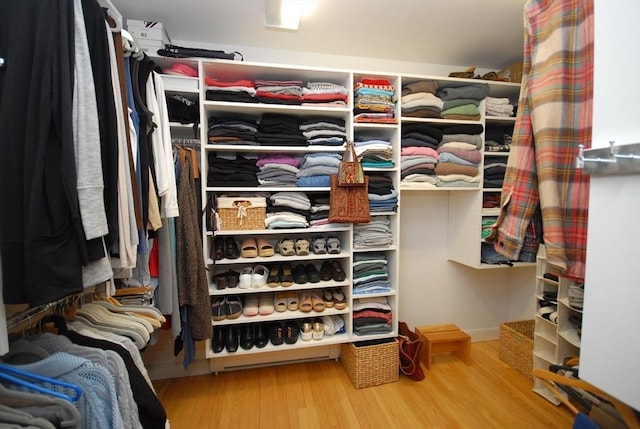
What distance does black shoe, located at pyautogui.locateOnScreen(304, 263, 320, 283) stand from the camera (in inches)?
76.2

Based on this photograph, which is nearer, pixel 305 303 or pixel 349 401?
pixel 349 401

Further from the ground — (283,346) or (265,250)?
(265,250)

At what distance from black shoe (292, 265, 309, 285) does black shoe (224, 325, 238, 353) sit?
55 centimetres

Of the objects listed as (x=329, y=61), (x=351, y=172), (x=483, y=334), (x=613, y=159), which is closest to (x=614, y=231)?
(x=613, y=159)

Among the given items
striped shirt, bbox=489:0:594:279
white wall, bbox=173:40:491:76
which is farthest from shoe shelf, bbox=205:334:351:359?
white wall, bbox=173:40:491:76

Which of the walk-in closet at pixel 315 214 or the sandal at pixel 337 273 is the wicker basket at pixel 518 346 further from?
the sandal at pixel 337 273

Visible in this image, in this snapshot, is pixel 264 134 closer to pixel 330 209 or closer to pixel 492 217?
pixel 330 209

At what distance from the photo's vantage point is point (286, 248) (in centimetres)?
189

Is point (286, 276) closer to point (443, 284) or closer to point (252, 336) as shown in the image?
point (252, 336)

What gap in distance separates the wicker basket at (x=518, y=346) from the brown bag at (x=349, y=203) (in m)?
1.50

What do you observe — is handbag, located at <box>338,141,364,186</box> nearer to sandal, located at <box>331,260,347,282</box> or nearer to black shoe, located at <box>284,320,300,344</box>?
sandal, located at <box>331,260,347,282</box>

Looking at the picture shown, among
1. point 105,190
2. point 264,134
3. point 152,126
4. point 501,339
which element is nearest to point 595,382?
point 105,190

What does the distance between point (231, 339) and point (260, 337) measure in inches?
7.6

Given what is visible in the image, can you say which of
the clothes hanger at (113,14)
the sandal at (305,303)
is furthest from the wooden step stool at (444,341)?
the clothes hanger at (113,14)
